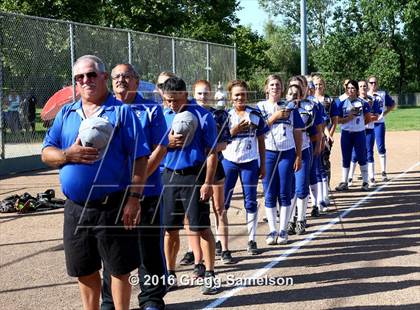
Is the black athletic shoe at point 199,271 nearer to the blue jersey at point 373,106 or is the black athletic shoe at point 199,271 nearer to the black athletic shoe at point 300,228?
the black athletic shoe at point 300,228

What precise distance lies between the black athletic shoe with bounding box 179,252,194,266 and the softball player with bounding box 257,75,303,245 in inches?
47.3

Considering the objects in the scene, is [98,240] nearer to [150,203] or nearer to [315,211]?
[150,203]

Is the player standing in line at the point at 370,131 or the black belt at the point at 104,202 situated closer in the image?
the black belt at the point at 104,202

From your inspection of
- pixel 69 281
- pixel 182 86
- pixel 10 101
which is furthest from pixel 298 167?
pixel 10 101

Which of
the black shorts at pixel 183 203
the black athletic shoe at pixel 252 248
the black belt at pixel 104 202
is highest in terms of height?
the black belt at pixel 104 202

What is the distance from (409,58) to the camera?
6769cm

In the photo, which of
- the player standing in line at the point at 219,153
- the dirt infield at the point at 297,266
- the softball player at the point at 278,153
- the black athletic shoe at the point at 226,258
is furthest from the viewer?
the softball player at the point at 278,153

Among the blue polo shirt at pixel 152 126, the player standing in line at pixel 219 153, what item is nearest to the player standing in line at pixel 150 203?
the blue polo shirt at pixel 152 126

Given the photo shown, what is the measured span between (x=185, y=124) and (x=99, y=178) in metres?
1.67

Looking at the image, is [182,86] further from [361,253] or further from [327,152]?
[327,152]

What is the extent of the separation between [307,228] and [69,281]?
380cm

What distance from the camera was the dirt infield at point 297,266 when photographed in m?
5.64

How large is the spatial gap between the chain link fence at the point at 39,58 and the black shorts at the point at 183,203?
9.92 metres

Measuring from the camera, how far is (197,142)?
6.00 m
